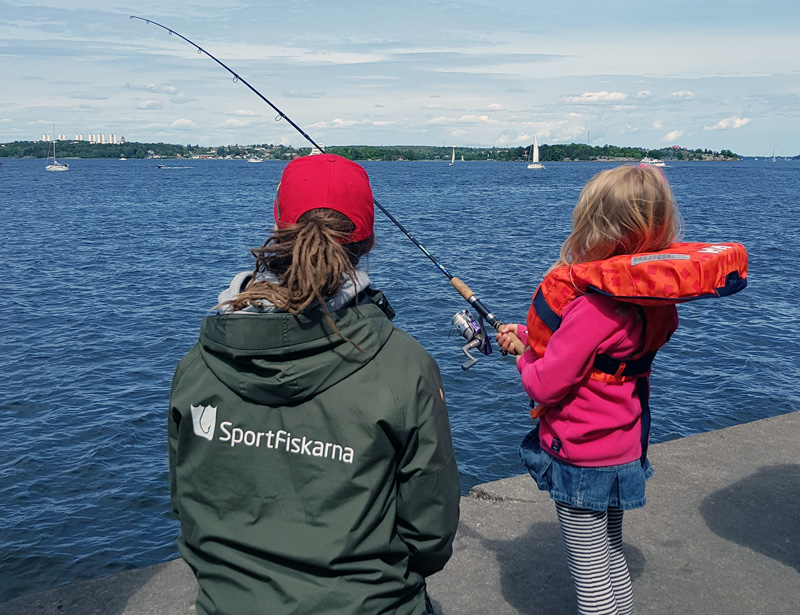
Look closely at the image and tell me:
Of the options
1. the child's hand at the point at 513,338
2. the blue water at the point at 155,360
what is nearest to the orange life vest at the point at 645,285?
the child's hand at the point at 513,338

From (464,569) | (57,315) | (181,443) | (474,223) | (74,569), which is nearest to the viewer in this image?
(181,443)

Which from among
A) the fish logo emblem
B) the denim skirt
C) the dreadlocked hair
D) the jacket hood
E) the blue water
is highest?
the dreadlocked hair

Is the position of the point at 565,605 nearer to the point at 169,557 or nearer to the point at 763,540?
the point at 763,540

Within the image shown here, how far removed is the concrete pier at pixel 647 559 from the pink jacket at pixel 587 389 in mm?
1174

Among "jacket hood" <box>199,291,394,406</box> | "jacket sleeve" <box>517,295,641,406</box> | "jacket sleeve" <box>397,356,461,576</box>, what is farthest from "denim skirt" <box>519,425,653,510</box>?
"jacket hood" <box>199,291,394,406</box>

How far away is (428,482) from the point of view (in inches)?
71.7

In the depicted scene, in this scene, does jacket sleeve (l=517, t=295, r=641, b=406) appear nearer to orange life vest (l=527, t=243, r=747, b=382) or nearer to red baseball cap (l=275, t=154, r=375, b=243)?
orange life vest (l=527, t=243, r=747, b=382)

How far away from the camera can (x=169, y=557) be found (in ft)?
25.1

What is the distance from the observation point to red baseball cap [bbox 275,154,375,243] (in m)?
1.92

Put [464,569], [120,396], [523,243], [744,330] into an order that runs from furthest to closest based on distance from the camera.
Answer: [523,243], [744,330], [120,396], [464,569]

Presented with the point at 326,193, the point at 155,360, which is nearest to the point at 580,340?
the point at 326,193

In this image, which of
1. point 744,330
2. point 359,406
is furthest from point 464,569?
point 744,330

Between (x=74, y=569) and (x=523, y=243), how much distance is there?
2320 cm

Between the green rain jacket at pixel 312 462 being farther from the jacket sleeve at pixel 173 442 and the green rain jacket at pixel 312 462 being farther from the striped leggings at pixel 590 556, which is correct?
the striped leggings at pixel 590 556
